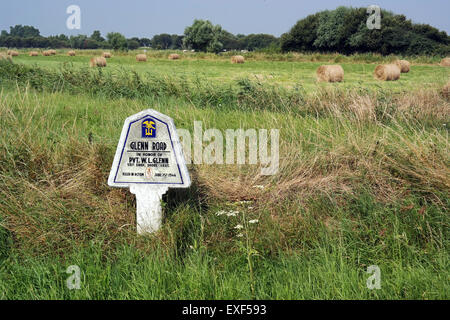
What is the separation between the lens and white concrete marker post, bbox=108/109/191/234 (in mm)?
3740

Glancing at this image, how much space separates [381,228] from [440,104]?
5.81 metres

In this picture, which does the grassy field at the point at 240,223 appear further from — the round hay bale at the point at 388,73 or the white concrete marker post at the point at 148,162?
the round hay bale at the point at 388,73

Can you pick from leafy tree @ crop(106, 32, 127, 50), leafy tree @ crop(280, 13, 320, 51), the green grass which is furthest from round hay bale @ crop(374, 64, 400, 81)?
leafy tree @ crop(106, 32, 127, 50)

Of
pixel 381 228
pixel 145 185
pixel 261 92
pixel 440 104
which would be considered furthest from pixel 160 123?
pixel 440 104

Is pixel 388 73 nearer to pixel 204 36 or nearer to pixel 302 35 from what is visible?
pixel 302 35

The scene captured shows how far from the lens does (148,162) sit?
12.4 feet

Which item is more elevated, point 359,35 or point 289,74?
point 359,35

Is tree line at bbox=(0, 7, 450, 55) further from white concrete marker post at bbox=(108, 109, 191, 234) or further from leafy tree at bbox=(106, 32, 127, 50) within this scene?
white concrete marker post at bbox=(108, 109, 191, 234)

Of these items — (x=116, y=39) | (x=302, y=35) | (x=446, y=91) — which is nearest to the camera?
(x=446, y=91)

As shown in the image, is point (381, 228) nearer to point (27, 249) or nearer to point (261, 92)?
point (27, 249)

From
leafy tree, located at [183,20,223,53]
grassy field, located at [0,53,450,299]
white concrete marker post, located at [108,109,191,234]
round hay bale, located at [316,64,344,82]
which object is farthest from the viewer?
leafy tree, located at [183,20,223,53]

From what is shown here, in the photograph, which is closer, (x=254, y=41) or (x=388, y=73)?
(x=388, y=73)

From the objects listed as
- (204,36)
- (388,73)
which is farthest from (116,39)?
(388,73)

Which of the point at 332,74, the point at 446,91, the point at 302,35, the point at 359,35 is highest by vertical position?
the point at 302,35
